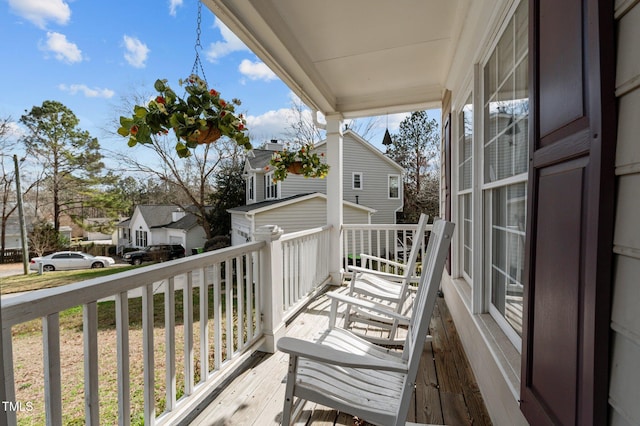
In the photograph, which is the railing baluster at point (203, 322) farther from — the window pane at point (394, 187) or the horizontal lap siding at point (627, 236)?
the window pane at point (394, 187)

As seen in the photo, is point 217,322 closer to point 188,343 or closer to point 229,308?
point 229,308

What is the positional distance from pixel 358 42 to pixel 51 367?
10.4ft

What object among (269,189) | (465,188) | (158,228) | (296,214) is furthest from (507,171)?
(269,189)

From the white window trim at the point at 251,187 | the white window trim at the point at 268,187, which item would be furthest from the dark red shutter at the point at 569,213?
the white window trim at the point at 251,187

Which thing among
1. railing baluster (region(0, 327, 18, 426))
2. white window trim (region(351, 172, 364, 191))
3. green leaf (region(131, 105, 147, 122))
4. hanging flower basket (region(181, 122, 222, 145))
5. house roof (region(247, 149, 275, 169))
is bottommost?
railing baluster (region(0, 327, 18, 426))

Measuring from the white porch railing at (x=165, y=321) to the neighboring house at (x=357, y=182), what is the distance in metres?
9.24

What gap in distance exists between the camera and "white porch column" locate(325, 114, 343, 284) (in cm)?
459

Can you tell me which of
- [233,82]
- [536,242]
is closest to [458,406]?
[536,242]

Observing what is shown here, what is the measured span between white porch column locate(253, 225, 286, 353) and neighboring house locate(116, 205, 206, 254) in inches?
117

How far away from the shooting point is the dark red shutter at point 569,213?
25.7 inches

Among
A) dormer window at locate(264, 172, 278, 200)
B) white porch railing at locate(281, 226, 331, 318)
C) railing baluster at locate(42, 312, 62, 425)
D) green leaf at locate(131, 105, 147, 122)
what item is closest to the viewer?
railing baluster at locate(42, 312, 62, 425)

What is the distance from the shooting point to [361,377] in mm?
1473

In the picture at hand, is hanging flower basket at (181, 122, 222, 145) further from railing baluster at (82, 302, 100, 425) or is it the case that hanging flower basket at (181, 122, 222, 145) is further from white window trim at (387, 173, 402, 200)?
white window trim at (387, 173, 402, 200)

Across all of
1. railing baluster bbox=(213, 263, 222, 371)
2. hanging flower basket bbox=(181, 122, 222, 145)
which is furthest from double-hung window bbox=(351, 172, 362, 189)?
hanging flower basket bbox=(181, 122, 222, 145)
